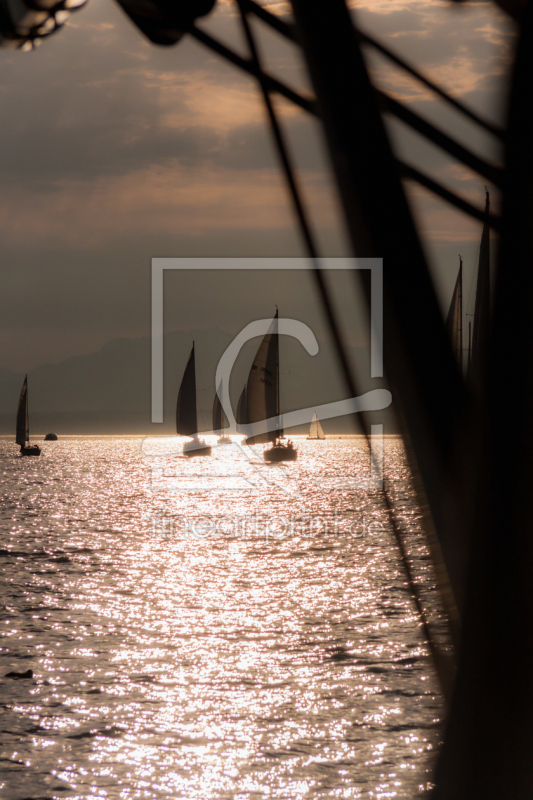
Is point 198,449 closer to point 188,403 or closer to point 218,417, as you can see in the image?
point 218,417

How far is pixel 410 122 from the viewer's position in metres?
2.85

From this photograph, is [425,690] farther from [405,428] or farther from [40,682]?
[405,428]

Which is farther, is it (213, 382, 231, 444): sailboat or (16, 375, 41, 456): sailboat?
(213, 382, 231, 444): sailboat

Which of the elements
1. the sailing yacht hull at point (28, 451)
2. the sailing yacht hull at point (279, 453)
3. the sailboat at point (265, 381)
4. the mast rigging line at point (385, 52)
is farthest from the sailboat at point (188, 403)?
the mast rigging line at point (385, 52)

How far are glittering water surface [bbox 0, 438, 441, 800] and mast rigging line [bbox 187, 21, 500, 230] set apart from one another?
37.5 inches

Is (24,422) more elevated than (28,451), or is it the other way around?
(24,422)

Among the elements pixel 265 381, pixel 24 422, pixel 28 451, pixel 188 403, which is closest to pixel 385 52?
pixel 265 381

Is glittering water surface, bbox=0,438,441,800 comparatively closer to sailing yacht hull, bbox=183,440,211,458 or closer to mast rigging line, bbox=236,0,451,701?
mast rigging line, bbox=236,0,451,701

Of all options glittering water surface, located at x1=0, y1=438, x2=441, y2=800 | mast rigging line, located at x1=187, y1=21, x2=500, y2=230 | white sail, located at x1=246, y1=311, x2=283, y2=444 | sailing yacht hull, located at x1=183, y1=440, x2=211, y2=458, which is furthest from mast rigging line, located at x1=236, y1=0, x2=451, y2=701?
sailing yacht hull, located at x1=183, y1=440, x2=211, y2=458

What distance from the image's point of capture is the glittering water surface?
11.0 m

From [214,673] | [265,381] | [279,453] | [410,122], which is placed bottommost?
[214,673]

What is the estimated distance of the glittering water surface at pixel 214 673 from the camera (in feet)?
36.2

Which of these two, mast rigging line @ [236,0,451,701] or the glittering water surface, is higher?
mast rigging line @ [236,0,451,701]

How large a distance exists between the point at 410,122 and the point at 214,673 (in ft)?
46.8
